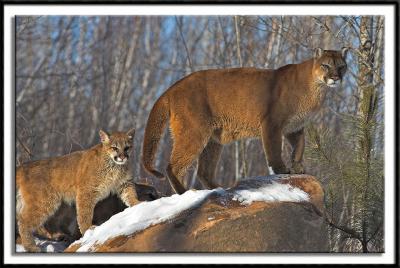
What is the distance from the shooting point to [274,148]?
7629 mm

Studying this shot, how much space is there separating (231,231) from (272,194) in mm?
600

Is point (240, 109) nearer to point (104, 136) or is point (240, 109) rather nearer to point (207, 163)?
point (207, 163)

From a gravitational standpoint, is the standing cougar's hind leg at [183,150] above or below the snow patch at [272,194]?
above

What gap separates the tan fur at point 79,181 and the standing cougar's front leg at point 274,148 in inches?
59.2

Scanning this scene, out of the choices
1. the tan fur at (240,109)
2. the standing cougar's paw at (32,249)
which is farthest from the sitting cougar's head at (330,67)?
the standing cougar's paw at (32,249)

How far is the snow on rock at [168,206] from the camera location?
6.64m

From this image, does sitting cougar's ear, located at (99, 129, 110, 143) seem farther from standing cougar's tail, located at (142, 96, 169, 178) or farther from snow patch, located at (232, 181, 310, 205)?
snow patch, located at (232, 181, 310, 205)

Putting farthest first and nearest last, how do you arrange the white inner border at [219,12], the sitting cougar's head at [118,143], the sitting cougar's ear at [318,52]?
the sitting cougar's ear at [318,52]
the sitting cougar's head at [118,143]
the white inner border at [219,12]

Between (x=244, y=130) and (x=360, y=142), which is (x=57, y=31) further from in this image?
(x=360, y=142)

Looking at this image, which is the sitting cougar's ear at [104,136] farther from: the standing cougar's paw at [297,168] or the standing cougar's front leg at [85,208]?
the standing cougar's paw at [297,168]

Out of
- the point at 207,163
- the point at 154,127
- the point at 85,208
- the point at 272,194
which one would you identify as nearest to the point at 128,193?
the point at 85,208

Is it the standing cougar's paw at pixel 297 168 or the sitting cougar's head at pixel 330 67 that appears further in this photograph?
the standing cougar's paw at pixel 297 168

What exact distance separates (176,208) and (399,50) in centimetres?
284

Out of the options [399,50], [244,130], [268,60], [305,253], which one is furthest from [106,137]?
[268,60]
